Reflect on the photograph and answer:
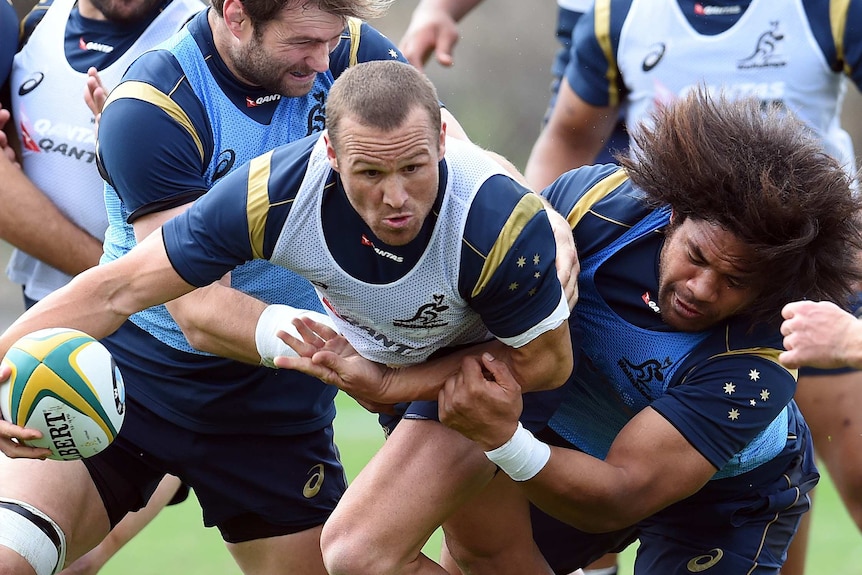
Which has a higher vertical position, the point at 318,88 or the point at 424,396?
the point at 318,88

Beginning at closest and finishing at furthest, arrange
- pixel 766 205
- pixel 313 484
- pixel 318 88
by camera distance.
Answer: pixel 766 205 < pixel 318 88 < pixel 313 484

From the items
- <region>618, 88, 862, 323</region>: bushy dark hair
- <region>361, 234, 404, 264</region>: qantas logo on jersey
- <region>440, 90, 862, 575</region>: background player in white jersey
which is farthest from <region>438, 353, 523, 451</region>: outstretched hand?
<region>618, 88, 862, 323</region>: bushy dark hair

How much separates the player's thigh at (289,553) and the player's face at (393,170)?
1.63 metres

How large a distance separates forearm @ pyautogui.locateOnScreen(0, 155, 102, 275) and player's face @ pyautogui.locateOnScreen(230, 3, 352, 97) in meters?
1.14

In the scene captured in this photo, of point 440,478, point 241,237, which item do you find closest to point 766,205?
point 440,478

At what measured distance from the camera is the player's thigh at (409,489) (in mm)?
4012

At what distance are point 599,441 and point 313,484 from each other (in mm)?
1035

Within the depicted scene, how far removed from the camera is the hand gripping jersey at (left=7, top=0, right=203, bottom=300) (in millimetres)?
4977

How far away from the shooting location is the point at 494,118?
43.8 feet

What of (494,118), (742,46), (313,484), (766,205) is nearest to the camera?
(766,205)

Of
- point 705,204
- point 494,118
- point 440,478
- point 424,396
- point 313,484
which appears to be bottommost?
point 494,118

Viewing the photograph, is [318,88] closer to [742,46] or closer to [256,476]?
[256,476]

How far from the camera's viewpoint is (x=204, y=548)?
6988 millimetres

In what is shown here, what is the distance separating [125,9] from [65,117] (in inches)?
18.9
